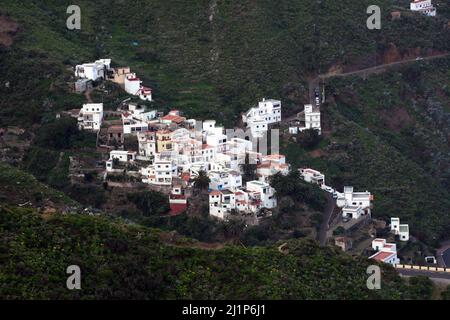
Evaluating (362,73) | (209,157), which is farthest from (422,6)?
(209,157)

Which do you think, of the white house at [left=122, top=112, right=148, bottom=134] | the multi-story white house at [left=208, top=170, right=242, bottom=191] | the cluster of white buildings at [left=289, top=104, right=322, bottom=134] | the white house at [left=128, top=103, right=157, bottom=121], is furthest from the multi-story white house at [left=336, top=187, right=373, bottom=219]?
the white house at [left=128, top=103, right=157, bottom=121]

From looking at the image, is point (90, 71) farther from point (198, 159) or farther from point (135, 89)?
point (198, 159)

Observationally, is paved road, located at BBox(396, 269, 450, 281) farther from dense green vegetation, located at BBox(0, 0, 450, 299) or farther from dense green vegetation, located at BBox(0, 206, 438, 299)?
dense green vegetation, located at BBox(0, 206, 438, 299)

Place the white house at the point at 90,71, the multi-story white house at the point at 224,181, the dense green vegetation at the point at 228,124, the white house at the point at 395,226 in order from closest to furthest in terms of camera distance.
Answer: the dense green vegetation at the point at 228,124
the multi-story white house at the point at 224,181
the white house at the point at 395,226
the white house at the point at 90,71

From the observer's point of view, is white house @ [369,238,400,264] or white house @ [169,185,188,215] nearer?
white house @ [369,238,400,264]

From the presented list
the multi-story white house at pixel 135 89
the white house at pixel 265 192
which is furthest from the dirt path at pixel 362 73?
the white house at pixel 265 192

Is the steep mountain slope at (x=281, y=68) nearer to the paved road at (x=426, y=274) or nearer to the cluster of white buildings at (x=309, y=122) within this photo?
the cluster of white buildings at (x=309, y=122)
